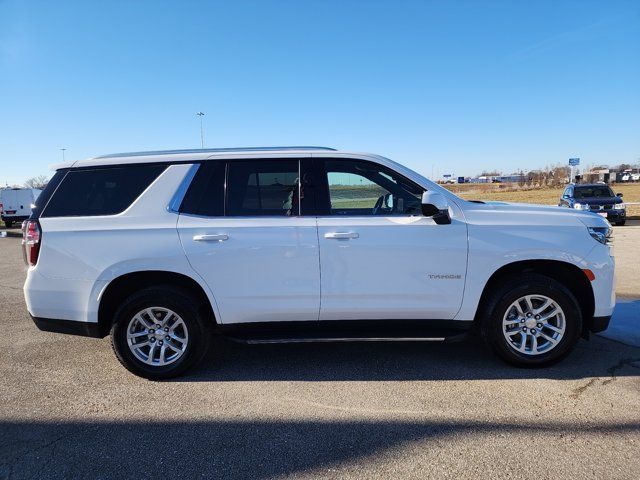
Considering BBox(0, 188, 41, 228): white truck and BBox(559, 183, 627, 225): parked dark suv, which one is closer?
BBox(559, 183, 627, 225): parked dark suv

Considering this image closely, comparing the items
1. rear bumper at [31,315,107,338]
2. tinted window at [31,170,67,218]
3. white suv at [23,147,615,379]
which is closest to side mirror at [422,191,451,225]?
white suv at [23,147,615,379]

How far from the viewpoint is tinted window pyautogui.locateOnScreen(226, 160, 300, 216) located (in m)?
3.91

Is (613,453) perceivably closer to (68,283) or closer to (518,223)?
(518,223)

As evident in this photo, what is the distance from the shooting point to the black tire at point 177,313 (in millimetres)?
3811

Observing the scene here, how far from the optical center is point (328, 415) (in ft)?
10.6

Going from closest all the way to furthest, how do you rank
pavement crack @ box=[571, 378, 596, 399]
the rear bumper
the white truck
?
pavement crack @ box=[571, 378, 596, 399], the rear bumper, the white truck

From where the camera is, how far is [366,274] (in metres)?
3.80

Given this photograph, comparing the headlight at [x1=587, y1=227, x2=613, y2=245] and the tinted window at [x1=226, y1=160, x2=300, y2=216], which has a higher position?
the tinted window at [x1=226, y1=160, x2=300, y2=216]

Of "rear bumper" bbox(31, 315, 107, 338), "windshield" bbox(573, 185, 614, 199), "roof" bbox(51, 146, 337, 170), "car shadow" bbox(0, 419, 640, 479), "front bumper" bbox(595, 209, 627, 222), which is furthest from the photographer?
"windshield" bbox(573, 185, 614, 199)

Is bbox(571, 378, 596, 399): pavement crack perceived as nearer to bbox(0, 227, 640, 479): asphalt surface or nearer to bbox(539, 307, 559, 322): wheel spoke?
bbox(0, 227, 640, 479): asphalt surface

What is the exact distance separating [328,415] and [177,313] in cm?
158

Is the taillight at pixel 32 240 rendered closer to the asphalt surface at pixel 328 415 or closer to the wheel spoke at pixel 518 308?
the asphalt surface at pixel 328 415

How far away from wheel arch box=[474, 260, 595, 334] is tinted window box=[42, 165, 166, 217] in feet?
10.2

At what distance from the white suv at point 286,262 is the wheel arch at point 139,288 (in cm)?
1
